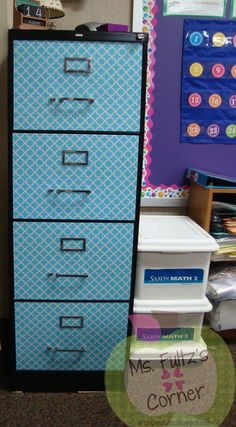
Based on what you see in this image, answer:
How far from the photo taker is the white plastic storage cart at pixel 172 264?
172 centimetres

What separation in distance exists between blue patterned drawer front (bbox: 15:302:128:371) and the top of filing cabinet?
1022 mm

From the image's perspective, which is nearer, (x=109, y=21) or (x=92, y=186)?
(x=92, y=186)

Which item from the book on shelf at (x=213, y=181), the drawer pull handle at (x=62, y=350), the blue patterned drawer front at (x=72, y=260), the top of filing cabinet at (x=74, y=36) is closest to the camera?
the top of filing cabinet at (x=74, y=36)

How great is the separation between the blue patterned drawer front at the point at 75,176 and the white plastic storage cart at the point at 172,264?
232mm

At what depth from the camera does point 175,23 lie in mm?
1943

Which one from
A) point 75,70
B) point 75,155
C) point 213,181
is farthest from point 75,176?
point 213,181

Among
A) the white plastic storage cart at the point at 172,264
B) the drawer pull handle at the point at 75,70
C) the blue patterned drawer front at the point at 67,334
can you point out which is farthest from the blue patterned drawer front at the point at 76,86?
the blue patterned drawer front at the point at 67,334

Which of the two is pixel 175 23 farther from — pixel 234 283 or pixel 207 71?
pixel 234 283

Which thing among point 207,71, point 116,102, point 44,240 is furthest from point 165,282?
point 207,71

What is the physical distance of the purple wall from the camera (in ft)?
6.42

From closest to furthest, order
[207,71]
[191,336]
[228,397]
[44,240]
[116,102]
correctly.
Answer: [116,102], [44,240], [228,397], [191,336], [207,71]

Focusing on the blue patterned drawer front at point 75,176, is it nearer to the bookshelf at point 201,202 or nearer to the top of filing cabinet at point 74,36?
the top of filing cabinet at point 74,36

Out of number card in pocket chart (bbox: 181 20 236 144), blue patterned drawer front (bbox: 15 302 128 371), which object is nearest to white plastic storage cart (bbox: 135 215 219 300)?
blue patterned drawer front (bbox: 15 302 128 371)

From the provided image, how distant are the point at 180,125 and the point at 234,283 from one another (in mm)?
851
